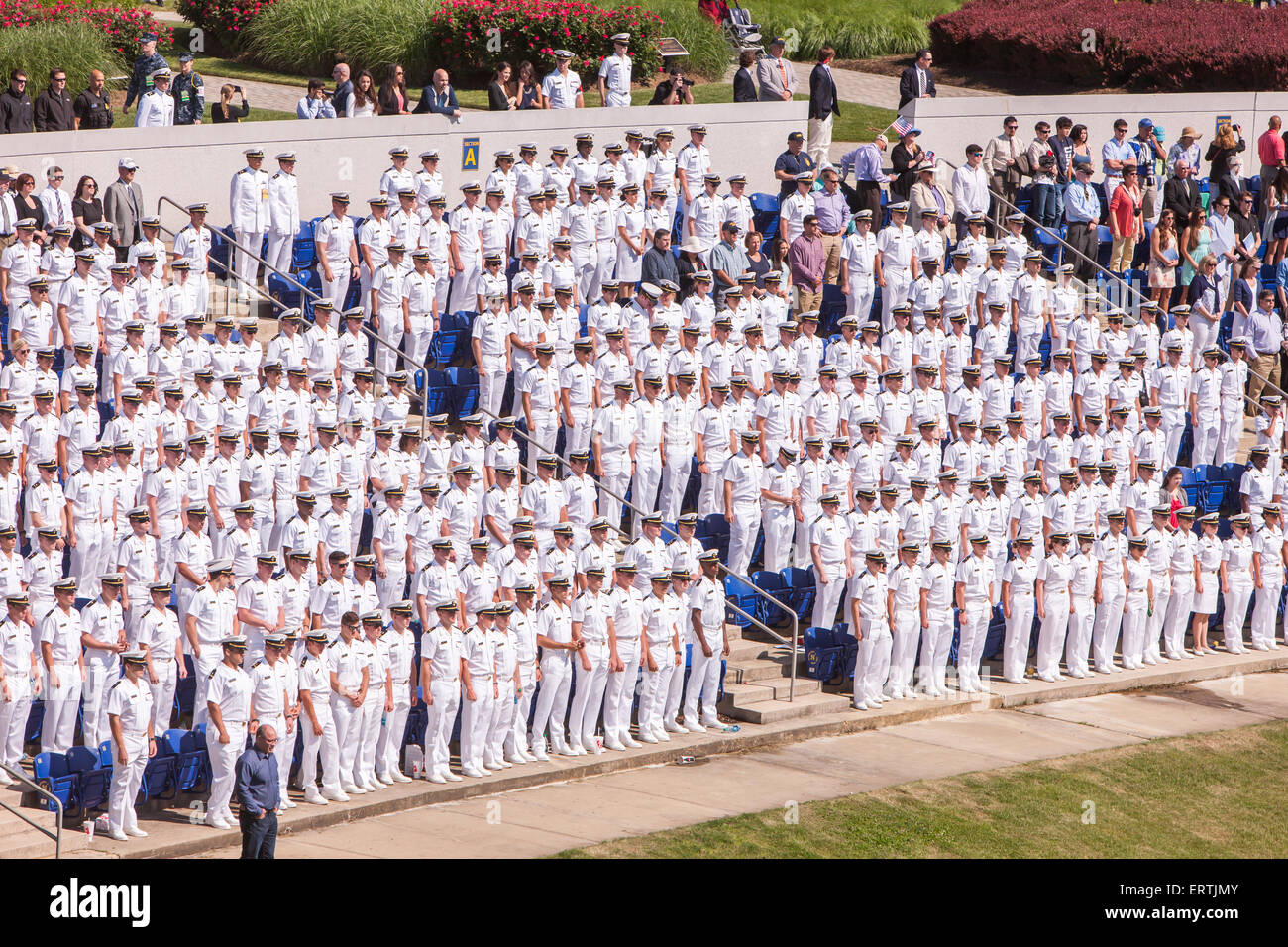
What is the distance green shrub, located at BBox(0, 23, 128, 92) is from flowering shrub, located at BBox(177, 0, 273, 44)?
4091mm

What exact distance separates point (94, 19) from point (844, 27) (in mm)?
14532

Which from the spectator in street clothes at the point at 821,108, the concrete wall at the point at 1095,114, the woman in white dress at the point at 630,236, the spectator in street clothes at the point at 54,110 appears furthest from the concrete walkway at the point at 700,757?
the spectator in street clothes at the point at 54,110

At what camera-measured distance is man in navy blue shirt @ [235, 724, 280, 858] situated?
1188cm

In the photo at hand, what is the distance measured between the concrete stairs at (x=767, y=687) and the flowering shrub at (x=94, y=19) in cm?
1696

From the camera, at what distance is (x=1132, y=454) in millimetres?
20516

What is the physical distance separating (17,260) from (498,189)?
5.48 metres

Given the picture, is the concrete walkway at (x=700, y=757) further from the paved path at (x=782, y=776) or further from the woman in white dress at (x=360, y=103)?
the woman in white dress at (x=360, y=103)

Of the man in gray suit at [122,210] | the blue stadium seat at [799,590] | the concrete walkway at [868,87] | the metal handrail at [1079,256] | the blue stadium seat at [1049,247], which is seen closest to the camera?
the blue stadium seat at [799,590]

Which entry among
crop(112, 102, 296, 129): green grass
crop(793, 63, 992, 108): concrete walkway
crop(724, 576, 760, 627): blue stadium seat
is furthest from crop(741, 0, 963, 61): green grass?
crop(724, 576, 760, 627): blue stadium seat

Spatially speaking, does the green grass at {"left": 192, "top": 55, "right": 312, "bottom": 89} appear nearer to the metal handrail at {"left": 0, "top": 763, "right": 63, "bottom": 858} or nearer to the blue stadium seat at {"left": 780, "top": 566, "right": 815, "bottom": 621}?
the blue stadium seat at {"left": 780, "top": 566, "right": 815, "bottom": 621}

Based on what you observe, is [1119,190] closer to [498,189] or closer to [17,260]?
[498,189]

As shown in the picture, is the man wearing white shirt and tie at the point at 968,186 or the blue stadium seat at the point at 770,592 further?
the man wearing white shirt and tie at the point at 968,186

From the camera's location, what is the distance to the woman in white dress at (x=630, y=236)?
71.5 ft
